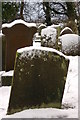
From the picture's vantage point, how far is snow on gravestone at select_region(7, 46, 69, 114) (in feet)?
13.5

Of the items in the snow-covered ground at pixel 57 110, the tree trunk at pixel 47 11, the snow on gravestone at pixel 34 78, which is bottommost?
the snow-covered ground at pixel 57 110

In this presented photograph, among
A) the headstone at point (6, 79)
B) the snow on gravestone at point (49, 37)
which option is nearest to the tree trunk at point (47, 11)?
the snow on gravestone at point (49, 37)

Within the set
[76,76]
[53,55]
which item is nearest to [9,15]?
[76,76]

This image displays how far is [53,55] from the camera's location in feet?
13.6

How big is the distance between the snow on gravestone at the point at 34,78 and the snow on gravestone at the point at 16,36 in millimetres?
2765

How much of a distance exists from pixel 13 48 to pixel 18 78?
300 cm

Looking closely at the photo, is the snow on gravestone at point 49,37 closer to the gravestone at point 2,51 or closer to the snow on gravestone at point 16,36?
the gravestone at point 2,51

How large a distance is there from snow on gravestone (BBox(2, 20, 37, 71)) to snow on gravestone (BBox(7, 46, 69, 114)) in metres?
2.77

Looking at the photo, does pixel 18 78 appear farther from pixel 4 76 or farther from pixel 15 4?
pixel 15 4

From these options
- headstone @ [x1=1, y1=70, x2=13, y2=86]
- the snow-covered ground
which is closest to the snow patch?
headstone @ [x1=1, y1=70, x2=13, y2=86]

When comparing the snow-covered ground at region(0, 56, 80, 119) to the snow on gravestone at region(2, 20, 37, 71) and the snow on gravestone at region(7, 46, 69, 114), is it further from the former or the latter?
the snow on gravestone at region(2, 20, 37, 71)

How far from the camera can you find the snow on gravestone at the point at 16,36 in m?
6.89

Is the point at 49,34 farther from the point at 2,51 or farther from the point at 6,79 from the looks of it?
the point at 6,79

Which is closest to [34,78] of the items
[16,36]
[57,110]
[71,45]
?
[57,110]
